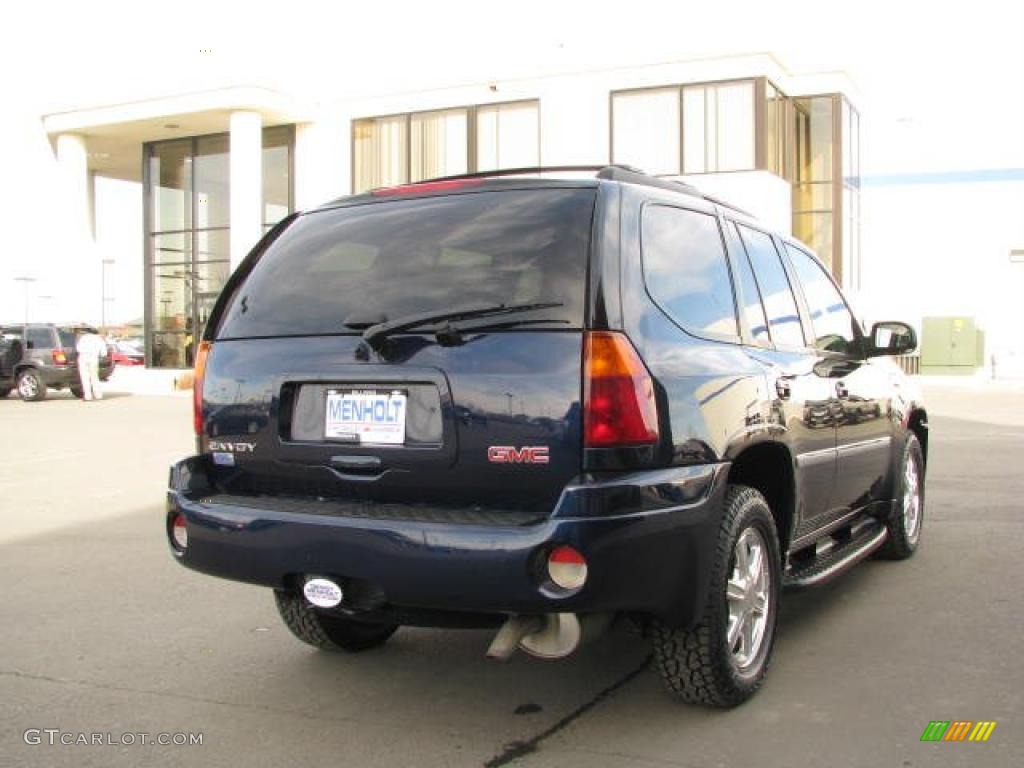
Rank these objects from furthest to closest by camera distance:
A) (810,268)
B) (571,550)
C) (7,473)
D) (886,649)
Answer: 1. (7,473)
2. (810,268)
3. (886,649)
4. (571,550)

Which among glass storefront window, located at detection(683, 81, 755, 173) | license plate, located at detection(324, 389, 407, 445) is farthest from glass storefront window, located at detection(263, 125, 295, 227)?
license plate, located at detection(324, 389, 407, 445)

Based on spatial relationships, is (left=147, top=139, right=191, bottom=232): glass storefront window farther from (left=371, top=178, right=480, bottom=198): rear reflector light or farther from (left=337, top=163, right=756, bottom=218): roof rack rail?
(left=337, top=163, right=756, bottom=218): roof rack rail

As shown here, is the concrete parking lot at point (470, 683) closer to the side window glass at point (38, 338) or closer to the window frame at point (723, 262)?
the window frame at point (723, 262)

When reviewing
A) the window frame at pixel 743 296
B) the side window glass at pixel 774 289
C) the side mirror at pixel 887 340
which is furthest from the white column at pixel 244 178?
the window frame at pixel 743 296

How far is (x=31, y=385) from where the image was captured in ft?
76.2

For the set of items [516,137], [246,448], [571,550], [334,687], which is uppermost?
[516,137]

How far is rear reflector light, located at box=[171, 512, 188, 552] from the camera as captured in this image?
12.5 ft

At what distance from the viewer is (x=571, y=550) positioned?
3.07 m

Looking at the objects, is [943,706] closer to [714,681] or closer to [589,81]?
[714,681]

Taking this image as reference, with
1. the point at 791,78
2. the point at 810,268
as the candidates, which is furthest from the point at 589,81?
the point at 810,268

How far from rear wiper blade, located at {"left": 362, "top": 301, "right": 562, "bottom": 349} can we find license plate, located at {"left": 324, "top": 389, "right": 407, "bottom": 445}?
18 centimetres

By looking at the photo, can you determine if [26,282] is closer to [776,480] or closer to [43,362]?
[43,362]

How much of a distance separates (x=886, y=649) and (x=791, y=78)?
1099 inches

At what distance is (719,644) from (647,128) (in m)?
25.9
